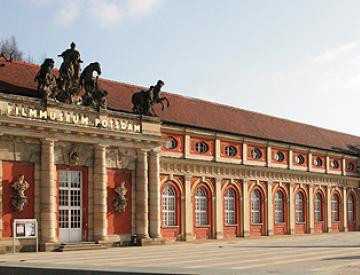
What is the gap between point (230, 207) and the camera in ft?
157

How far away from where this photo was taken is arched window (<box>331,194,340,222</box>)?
59713mm

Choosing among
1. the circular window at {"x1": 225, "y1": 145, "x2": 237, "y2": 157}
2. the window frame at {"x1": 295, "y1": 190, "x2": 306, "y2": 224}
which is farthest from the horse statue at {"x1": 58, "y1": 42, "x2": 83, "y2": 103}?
the window frame at {"x1": 295, "y1": 190, "x2": 306, "y2": 224}

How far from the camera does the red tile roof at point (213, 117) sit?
35.3 meters

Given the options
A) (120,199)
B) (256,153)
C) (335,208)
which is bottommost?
(335,208)

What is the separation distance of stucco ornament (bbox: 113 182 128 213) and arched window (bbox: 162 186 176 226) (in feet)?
21.0

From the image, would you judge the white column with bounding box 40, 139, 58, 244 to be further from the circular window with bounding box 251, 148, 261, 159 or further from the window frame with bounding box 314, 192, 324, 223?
the window frame with bounding box 314, 192, 324, 223

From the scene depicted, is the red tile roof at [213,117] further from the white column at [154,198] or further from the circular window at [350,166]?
the white column at [154,198]

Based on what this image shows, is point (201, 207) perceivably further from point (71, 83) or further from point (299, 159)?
point (71, 83)

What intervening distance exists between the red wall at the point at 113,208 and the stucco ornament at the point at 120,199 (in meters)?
0.16

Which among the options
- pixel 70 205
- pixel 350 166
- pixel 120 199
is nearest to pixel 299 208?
pixel 350 166

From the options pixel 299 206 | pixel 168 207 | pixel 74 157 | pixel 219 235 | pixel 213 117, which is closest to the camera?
pixel 74 157

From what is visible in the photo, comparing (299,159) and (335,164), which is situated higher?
(299,159)

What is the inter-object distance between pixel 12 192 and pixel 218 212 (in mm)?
18497

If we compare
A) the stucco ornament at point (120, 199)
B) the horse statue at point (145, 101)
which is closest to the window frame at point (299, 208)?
the horse statue at point (145, 101)
